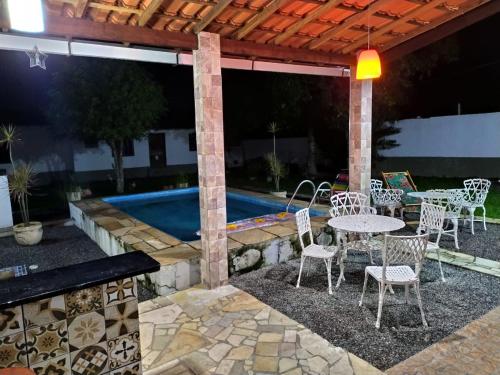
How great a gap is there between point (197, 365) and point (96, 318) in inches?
53.9

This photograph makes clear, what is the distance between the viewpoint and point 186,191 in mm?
11547

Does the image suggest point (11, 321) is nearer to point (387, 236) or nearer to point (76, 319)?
point (76, 319)

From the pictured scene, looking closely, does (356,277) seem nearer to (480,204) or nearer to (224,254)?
(224,254)

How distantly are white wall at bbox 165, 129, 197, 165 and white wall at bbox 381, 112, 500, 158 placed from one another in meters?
9.72

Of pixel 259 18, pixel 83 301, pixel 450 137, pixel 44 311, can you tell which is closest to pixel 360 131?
pixel 259 18

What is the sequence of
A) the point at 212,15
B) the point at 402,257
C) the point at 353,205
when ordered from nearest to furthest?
the point at 402,257 < the point at 212,15 < the point at 353,205

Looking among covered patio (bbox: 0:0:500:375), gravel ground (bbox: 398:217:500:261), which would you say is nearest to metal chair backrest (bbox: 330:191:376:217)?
gravel ground (bbox: 398:217:500:261)

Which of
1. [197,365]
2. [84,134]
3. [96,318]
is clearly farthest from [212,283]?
[84,134]

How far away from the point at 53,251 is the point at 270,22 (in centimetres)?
524

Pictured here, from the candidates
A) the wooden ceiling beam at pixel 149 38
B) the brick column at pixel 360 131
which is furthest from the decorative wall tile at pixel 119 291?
the brick column at pixel 360 131

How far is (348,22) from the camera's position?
447cm

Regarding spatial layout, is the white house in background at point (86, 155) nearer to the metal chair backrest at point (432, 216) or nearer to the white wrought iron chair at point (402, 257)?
the metal chair backrest at point (432, 216)

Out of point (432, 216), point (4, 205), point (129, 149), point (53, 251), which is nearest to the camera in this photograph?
point (432, 216)

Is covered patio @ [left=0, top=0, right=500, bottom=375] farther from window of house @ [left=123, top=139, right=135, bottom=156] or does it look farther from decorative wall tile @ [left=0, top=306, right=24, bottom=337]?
window of house @ [left=123, top=139, right=135, bottom=156]
